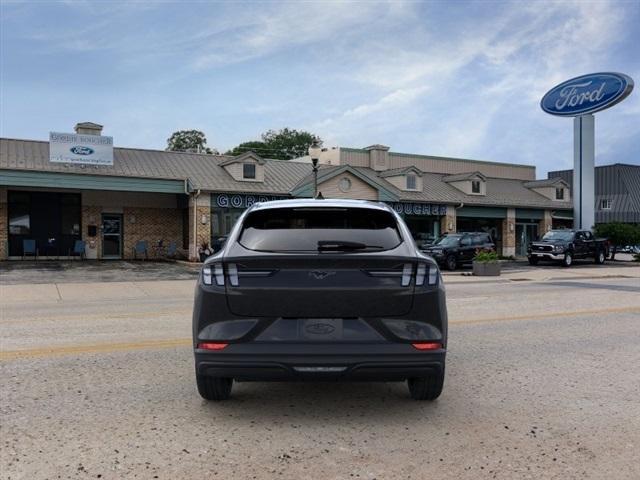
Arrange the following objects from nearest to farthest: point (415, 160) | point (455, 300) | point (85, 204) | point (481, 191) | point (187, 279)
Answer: point (455, 300) → point (187, 279) → point (85, 204) → point (481, 191) → point (415, 160)

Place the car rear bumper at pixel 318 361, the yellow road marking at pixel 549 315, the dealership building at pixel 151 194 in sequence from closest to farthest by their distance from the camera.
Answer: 1. the car rear bumper at pixel 318 361
2. the yellow road marking at pixel 549 315
3. the dealership building at pixel 151 194

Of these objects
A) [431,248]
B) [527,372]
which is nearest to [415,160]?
[431,248]

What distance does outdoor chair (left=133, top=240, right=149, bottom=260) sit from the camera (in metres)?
29.2

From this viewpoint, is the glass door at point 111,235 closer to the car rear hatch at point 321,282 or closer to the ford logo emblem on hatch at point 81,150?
the ford logo emblem on hatch at point 81,150

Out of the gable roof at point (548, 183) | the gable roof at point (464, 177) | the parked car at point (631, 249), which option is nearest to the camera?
the gable roof at point (464, 177)

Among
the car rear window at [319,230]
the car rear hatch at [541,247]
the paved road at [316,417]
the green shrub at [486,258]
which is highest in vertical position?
the car rear window at [319,230]

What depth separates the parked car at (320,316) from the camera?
4207 millimetres

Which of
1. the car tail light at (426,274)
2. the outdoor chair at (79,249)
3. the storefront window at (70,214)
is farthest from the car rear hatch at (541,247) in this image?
the car tail light at (426,274)

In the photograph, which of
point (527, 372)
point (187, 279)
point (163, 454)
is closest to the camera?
point (163, 454)

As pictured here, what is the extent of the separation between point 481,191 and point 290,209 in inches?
1347

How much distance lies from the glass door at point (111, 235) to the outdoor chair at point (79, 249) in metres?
1.06

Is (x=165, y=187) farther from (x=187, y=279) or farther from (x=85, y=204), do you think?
(x=187, y=279)

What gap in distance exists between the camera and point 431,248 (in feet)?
86.4

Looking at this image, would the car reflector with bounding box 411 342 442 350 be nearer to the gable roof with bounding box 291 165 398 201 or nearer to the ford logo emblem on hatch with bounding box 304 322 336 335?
the ford logo emblem on hatch with bounding box 304 322 336 335
